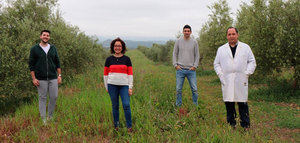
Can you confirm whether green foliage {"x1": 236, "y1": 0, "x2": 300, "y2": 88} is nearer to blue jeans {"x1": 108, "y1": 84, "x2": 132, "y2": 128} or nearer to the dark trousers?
the dark trousers

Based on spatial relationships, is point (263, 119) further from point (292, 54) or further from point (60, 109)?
point (60, 109)

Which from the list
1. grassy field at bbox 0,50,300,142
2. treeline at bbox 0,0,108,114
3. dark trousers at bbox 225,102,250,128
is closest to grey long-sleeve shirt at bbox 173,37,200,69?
grassy field at bbox 0,50,300,142

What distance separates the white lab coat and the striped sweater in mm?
2286

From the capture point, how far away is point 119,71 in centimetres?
462

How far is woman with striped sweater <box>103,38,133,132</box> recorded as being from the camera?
462 cm

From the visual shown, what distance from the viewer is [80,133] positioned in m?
4.53

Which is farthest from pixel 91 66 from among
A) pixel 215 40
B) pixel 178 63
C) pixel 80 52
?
pixel 178 63

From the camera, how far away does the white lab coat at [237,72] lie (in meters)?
4.69

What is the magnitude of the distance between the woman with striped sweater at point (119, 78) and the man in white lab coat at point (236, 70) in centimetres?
230

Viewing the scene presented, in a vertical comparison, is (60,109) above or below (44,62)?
below

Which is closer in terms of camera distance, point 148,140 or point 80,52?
point 148,140

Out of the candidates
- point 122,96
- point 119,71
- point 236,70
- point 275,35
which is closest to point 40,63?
point 119,71

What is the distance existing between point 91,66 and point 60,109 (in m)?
11.3

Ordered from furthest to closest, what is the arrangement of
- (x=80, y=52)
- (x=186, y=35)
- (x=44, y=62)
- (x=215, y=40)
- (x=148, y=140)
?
(x=215, y=40), (x=80, y=52), (x=186, y=35), (x=44, y=62), (x=148, y=140)
